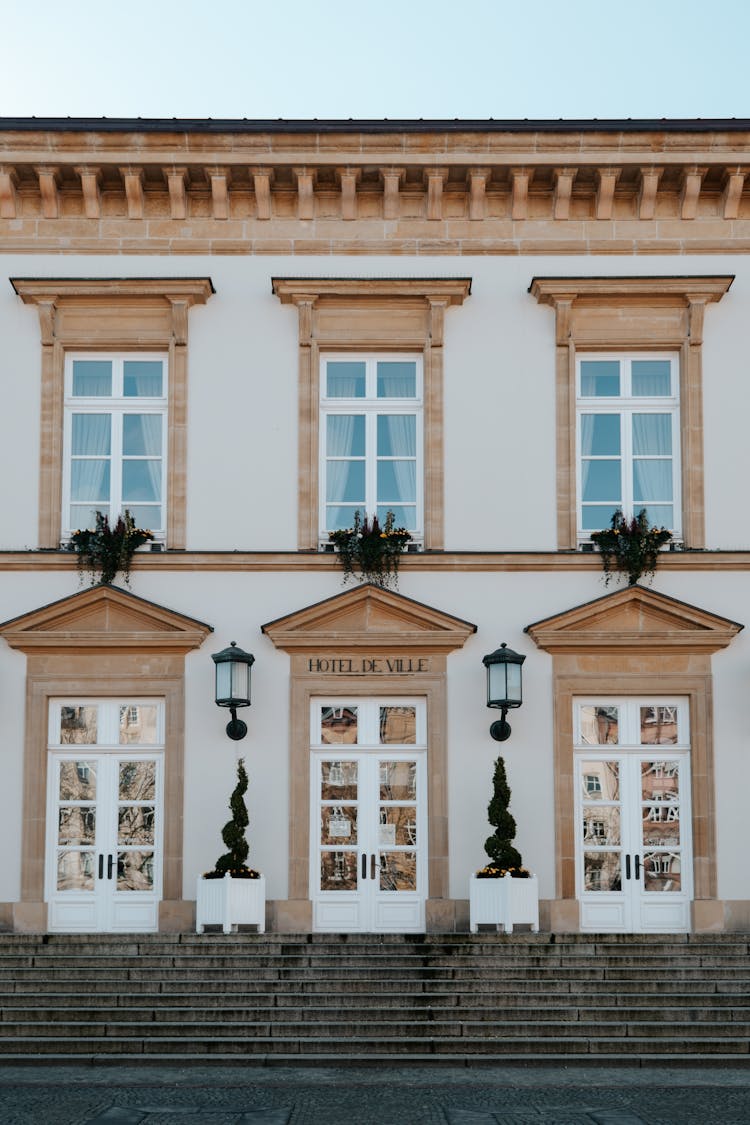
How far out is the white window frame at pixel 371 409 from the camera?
17.4 meters

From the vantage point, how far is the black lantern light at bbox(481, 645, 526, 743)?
642 inches

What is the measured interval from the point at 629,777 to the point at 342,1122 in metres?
7.19

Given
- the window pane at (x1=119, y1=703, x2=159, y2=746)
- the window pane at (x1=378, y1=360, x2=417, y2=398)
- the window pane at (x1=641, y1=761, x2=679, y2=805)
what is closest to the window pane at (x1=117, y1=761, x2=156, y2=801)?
the window pane at (x1=119, y1=703, x2=159, y2=746)

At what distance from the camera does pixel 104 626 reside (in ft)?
55.5

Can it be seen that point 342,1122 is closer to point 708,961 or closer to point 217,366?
point 708,961

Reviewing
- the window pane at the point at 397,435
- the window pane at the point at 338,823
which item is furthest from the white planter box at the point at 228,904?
the window pane at the point at 397,435

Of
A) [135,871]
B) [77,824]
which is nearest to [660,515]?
[135,871]

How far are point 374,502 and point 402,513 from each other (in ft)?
1.10

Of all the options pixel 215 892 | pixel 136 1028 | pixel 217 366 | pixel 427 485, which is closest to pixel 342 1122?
pixel 136 1028

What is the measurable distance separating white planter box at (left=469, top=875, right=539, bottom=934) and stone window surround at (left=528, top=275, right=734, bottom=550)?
12.1 ft

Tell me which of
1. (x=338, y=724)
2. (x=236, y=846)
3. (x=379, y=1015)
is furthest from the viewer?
(x=338, y=724)

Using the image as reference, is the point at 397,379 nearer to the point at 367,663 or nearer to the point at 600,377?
the point at 600,377

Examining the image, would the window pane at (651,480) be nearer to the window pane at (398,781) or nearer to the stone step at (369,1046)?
the window pane at (398,781)

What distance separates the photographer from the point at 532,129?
1714 cm
